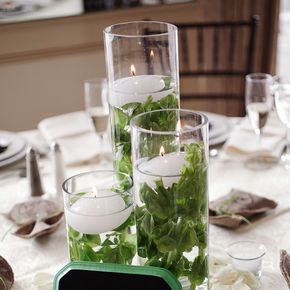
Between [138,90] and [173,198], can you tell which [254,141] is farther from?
[173,198]

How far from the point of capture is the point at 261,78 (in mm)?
1576

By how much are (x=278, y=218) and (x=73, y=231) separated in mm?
491

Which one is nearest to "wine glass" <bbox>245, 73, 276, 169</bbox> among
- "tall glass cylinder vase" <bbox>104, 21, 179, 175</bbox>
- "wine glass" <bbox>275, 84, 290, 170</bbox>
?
"wine glass" <bbox>275, 84, 290, 170</bbox>

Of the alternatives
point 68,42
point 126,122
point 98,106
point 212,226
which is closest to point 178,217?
point 126,122

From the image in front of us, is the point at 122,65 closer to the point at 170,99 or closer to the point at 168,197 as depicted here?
the point at 170,99

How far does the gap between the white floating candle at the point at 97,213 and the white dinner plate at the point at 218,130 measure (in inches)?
27.8

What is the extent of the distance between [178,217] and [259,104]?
77 cm

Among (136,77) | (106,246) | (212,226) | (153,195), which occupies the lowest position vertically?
(212,226)

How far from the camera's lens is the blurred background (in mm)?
2865

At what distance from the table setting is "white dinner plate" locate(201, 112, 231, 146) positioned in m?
0.05

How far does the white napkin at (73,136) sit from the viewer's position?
158 cm

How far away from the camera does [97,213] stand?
914 millimetres

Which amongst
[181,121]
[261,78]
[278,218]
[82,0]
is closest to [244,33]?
[82,0]

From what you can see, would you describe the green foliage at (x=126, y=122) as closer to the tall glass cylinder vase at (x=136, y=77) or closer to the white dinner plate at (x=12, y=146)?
the tall glass cylinder vase at (x=136, y=77)
